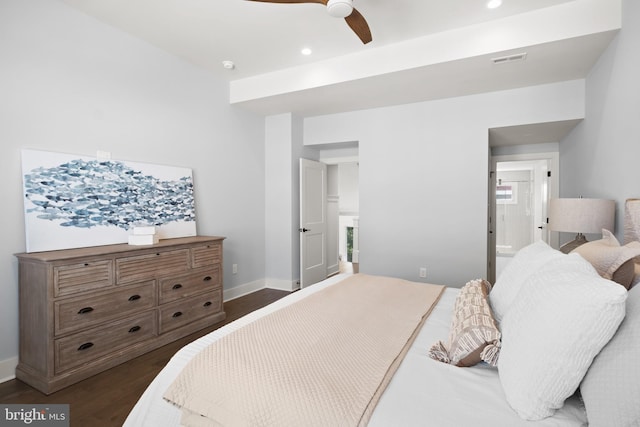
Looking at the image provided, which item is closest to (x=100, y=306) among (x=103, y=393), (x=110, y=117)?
(x=103, y=393)

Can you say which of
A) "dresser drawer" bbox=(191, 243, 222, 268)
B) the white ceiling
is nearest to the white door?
the white ceiling

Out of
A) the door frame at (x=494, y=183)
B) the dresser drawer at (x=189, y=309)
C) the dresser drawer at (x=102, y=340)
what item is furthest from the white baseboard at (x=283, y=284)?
the door frame at (x=494, y=183)

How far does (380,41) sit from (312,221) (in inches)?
104

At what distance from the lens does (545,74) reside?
10.4 ft

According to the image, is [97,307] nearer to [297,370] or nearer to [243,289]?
[297,370]

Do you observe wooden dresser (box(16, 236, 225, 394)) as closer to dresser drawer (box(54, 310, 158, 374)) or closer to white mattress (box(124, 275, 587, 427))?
dresser drawer (box(54, 310, 158, 374))

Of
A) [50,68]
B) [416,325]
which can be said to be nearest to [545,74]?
[416,325]

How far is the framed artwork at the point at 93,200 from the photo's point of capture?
Answer: 2.32 meters

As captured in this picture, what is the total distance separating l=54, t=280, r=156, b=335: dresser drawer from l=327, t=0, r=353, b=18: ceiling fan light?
2511mm

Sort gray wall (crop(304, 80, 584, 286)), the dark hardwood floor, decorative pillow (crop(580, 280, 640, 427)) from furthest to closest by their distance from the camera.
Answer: gray wall (crop(304, 80, 584, 286)), the dark hardwood floor, decorative pillow (crop(580, 280, 640, 427))

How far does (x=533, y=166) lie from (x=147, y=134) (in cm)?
692

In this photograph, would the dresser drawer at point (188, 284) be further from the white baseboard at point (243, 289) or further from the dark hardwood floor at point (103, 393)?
the white baseboard at point (243, 289)

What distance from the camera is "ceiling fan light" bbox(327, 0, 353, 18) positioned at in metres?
1.97

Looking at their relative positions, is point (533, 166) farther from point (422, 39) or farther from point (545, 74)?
point (422, 39)
